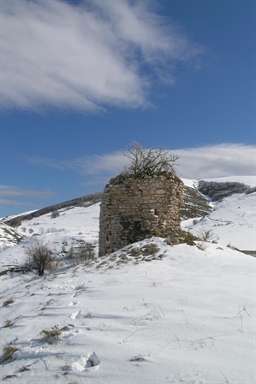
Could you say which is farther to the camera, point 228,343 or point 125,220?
point 125,220

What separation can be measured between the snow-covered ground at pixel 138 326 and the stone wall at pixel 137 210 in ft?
10.7

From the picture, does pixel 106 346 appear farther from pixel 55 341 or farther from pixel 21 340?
pixel 21 340

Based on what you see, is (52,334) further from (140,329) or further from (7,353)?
(140,329)

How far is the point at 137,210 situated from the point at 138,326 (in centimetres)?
744

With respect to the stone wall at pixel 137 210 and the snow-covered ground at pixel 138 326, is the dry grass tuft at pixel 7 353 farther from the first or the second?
the stone wall at pixel 137 210

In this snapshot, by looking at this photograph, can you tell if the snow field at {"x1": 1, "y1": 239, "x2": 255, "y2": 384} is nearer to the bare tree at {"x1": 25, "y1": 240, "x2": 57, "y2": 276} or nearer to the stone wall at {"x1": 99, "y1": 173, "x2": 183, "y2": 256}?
the stone wall at {"x1": 99, "y1": 173, "x2": 183, "y2": 256}

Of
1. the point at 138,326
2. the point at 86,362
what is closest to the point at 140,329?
the point at 138,326

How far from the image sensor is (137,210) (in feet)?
36.9

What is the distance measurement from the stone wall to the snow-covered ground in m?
3.26

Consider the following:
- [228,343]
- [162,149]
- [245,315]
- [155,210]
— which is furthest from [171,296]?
[162,149]

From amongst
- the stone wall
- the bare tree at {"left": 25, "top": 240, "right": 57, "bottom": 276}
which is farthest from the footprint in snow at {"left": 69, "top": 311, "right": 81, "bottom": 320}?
the bare tree at {"left": 25, "top": 240, "right": 57, "bottom": 276}

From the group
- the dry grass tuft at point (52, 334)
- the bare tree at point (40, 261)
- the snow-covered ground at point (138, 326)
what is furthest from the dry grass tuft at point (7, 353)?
the bare tree at point (40, 261)

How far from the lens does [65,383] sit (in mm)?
2934

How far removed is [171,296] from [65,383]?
2425 millimetres
